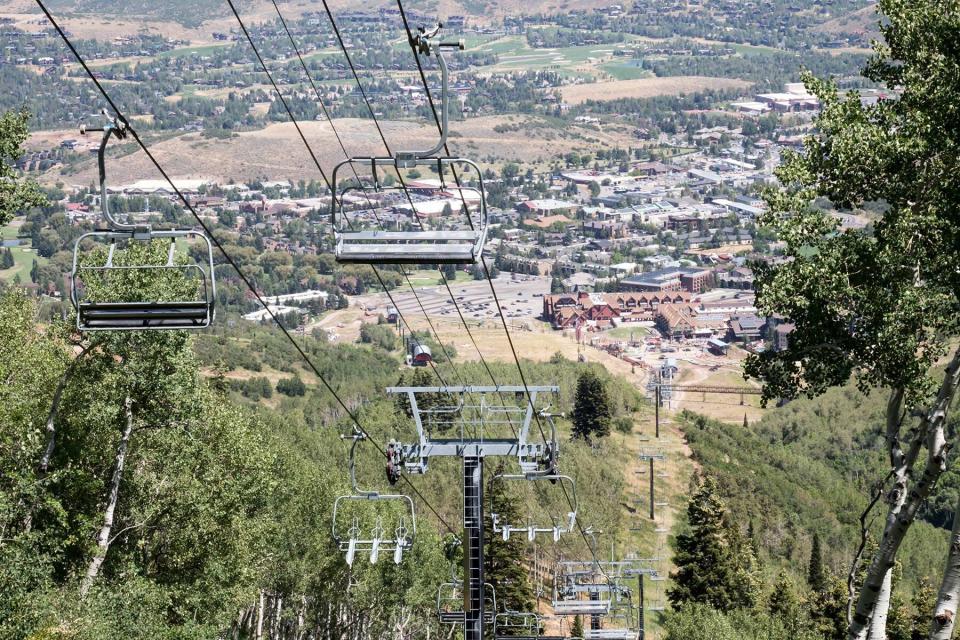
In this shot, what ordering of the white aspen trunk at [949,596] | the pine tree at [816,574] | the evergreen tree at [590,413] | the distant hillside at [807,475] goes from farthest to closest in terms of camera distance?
the evergreen tree at [590,413], the distant hillside at [807,475], the pine tree at [816,574], the white aspen trunk at [949,596]

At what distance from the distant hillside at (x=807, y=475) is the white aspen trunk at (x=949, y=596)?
43.3 metres

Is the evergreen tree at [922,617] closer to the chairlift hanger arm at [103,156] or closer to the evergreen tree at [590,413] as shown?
the evergreen tree at [590,413]

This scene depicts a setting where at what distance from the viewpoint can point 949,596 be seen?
11.0 m

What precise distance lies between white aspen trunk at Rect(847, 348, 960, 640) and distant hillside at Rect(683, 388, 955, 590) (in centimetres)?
4257

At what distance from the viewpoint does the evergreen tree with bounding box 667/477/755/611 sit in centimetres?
3894

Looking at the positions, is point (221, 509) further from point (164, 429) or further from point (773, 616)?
point (773, 616)

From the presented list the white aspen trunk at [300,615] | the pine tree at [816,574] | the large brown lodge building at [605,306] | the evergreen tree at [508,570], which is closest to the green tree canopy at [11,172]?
the white aspen trunk at [300,615]

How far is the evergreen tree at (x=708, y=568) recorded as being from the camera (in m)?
38.9

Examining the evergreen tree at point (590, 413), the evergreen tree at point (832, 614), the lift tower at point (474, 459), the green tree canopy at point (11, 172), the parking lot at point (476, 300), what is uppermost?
the green tree canopy at point (11, 172)

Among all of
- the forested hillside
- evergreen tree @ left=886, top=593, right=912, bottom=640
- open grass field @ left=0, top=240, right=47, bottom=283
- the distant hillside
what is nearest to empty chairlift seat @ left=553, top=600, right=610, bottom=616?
the forested hillside

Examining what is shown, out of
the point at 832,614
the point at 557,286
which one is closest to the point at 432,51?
the point at 832,614

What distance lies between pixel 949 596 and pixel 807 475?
6256cm

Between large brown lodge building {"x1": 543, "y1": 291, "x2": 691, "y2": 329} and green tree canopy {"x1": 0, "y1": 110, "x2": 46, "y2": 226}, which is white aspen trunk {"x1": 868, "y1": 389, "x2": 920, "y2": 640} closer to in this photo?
green tree canopy {"x1": 0, "y1": 110, "x2": 46, "y2": 226}

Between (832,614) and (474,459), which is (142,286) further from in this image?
(832,614)
